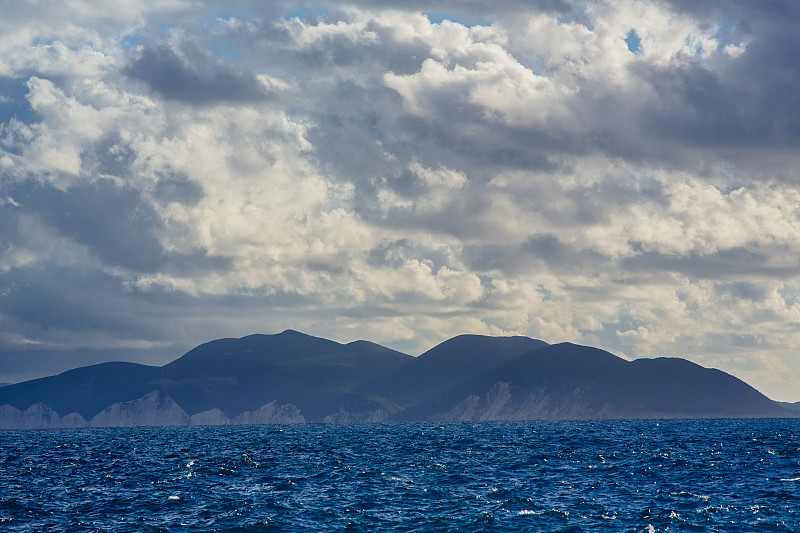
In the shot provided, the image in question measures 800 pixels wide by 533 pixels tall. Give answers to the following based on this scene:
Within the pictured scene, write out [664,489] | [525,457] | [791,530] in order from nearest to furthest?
1. [791,530]
2. [664,489]
3. [525,457]

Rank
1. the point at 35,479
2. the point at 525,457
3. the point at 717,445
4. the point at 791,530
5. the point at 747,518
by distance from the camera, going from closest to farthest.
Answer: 1. the point at 791,530
2. the point at 747,518
3. the point at 35,479
4. the point at 525,457
5. the point at 717,445

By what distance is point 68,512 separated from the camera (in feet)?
197

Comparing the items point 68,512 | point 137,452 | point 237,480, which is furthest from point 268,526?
point 137,452

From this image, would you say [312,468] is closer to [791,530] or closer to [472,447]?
[472,447]

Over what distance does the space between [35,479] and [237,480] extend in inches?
912

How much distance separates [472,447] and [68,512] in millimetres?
73615

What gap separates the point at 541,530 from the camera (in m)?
51.3

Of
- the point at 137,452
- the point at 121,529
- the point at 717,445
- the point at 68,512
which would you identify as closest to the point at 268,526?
the point at 121,529

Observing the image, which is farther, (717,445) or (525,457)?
(717,445)

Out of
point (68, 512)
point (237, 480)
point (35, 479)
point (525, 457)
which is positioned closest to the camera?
point (68, 512)

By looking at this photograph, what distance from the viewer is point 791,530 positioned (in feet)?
Result: 165

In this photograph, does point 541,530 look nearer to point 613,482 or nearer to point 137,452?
point 613,482

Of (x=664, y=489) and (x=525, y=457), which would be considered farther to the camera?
(x=525, y=457)

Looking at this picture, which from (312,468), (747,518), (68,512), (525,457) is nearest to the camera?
(747,518)
